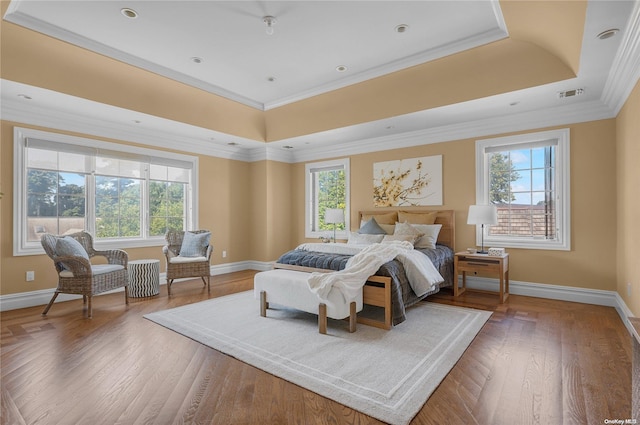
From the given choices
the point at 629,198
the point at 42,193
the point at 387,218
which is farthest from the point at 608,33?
the point at 42,193

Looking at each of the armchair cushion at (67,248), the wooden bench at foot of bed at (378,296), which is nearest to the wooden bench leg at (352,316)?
the wooden bench at foot of bed at (378,296)

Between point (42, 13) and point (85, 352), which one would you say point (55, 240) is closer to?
point (85, 352)

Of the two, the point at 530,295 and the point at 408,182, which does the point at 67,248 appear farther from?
the point at 530,295

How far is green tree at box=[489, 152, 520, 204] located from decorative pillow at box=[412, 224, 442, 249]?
0.92m

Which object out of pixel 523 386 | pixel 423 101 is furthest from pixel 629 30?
pixel 523 386

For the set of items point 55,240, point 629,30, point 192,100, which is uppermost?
point 192,100

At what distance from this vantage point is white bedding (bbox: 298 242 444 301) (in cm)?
309

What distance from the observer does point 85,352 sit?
275cm

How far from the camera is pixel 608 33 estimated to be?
2572 millimetres

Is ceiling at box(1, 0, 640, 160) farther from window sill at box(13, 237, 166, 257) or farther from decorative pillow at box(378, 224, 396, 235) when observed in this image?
window sill at box(13, 237, 166, 257)

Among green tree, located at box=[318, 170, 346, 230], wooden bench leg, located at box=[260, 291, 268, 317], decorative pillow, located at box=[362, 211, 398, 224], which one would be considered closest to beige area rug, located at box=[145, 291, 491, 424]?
wooden bench leg, located at box=[260, 291, 268, 317]

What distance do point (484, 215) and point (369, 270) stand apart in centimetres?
210

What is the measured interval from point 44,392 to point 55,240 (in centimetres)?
233

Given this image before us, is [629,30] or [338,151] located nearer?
[629,30]
